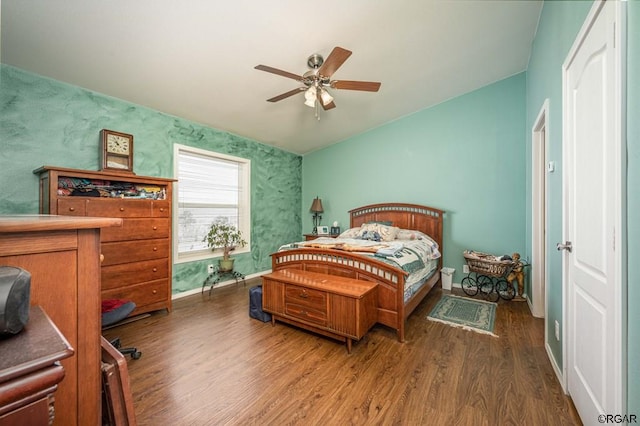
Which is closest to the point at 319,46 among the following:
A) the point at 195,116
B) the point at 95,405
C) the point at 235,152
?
the point at 195,116

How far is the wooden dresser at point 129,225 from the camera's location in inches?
97.2

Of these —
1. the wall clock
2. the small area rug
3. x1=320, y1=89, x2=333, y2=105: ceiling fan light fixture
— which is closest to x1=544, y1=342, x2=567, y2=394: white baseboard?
the small area rug

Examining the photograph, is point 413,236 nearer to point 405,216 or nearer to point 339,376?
point 405,216

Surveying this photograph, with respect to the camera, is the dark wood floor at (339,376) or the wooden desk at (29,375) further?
the dark wood floor at (339,376)

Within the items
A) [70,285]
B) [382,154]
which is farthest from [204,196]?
[70,285]

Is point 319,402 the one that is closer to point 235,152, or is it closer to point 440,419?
point 440,419

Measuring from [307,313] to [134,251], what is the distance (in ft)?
6.18

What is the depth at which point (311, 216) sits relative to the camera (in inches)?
224

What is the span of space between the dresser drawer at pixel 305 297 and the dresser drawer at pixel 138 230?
61.9 inches

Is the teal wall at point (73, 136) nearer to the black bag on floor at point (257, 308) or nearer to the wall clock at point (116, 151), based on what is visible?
the wall clock at point (116, 151)

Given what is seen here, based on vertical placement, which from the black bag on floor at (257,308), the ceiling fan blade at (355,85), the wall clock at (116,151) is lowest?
the black bag on floor at (257,308)

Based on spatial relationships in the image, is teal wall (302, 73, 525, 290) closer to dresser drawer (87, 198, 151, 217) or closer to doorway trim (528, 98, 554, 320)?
doorway trim (528, 98, 554, 320)

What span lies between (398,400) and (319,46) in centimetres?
294

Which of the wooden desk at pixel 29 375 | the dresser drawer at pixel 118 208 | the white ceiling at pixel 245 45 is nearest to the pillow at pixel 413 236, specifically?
the white ceiling at pixel 245 45
